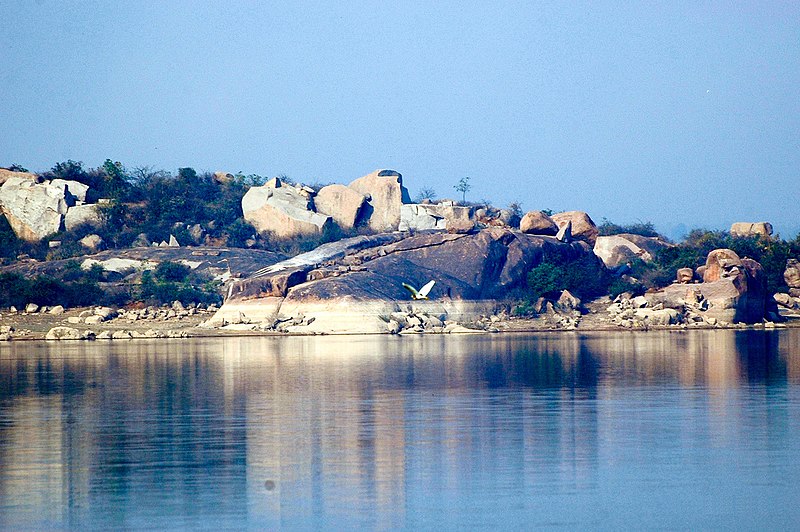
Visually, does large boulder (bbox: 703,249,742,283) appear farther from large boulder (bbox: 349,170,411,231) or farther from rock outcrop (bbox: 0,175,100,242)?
rock outcrop (bbox: 0,175,100,242)

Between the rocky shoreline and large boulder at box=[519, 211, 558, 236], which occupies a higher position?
large boulder at box=[519, 211, 558, 236]

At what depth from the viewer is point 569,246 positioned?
73375 mm

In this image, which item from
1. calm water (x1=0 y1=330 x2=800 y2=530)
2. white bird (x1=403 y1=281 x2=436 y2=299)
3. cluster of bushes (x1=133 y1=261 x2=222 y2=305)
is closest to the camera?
calm water (x1=0 y1=330 x2=800 y2=530)

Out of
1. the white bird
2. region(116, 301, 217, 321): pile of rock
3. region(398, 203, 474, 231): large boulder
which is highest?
region(398, 203, 474, 231): large boulder

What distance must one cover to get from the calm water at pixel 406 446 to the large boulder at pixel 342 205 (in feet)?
188

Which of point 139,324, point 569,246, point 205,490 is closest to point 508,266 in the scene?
point 569,246

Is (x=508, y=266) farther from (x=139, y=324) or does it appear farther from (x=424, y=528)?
(x=424, y=528)

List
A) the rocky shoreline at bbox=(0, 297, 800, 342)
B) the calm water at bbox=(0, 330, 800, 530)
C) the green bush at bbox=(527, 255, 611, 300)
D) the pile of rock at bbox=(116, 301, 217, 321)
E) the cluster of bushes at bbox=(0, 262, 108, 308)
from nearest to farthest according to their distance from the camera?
the calm water at bbox=(0, 330, 800, 530) → the rocky shoreline at bbox=(0, 297, 800, 342) → the pile of rock at bbox=(116, 301, 217, 321) → the cluster of bushes at bbox=(0, 262, 108, 308) → the green bush at bbox=(527, 255, 611, 300)

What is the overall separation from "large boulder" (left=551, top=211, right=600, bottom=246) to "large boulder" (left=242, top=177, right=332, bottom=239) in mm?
20366

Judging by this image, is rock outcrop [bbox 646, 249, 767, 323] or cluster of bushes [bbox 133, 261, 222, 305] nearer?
rock outcrop [bbox 646, 249, 767, 323]

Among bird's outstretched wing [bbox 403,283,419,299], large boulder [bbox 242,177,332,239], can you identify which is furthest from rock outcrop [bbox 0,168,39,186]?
bird's outstretched wing [bbox 403,283,419,299]

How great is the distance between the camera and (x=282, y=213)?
91.2 metres

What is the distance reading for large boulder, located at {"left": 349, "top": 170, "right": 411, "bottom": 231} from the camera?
93562 mm

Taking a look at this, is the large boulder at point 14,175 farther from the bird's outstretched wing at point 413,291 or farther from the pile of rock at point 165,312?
the bird's outstretched wing at point 413,291
